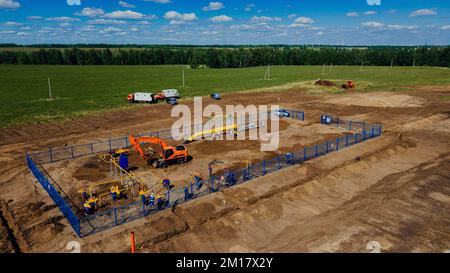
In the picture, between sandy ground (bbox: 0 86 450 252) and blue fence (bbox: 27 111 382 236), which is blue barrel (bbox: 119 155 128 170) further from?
sandy ground (bbox: 0 86 450 252)

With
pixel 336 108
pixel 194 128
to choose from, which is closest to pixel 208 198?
pixel 194 128

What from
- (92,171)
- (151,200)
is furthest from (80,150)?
(151,200)

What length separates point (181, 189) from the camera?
25.4 m

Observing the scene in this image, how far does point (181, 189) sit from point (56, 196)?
28.4 feet

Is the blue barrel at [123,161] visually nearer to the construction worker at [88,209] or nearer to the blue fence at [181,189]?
the blue fence at [181,189]

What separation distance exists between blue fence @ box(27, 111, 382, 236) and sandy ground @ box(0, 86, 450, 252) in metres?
0.67

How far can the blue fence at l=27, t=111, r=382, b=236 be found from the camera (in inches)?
817

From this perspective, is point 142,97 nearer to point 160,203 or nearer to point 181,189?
point 181,189

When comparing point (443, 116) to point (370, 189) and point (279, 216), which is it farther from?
point (279, 216)

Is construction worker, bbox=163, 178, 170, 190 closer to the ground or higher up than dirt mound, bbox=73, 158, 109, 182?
higher up

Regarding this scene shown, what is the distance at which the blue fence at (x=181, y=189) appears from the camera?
20.8 metres

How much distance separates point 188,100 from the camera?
64.9 m

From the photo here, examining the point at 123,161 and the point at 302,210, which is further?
the point at 123,161

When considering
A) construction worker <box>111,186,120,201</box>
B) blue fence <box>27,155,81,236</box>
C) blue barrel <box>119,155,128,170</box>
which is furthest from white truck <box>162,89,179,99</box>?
construction worker <box>111,186,120,201</box>
